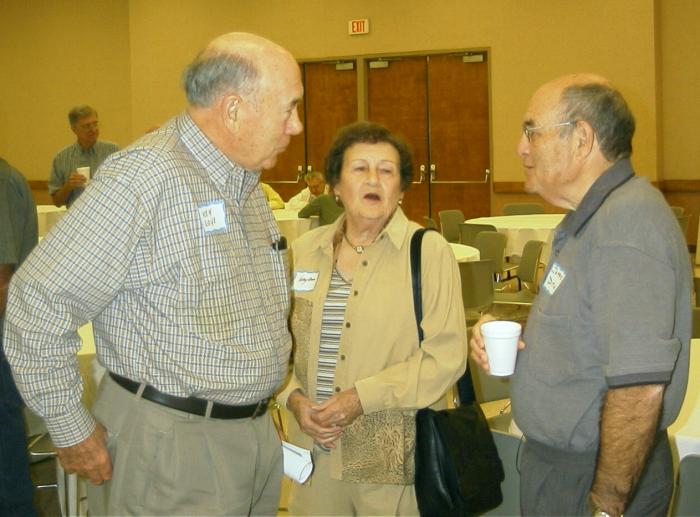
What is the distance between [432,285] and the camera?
2.62 meters

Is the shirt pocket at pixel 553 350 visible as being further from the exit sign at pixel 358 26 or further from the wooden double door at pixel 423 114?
the exit sign at pixel 358 26

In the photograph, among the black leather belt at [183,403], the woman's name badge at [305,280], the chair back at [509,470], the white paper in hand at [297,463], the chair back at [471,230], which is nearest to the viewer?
the black leather belt at [183,403]

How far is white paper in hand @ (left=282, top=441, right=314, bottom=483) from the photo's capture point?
235cm

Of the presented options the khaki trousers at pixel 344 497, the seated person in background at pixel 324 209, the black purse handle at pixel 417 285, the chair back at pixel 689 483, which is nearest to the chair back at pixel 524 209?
the seated person in background at pixel 324 209

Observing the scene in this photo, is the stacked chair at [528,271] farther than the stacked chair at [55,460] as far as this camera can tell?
Yes

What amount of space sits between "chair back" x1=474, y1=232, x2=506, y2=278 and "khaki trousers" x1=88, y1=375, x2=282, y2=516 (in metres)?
5.48

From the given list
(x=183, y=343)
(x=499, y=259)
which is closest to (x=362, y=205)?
(x=183, y=343)

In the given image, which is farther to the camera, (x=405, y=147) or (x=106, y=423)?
(x=405, y=147)

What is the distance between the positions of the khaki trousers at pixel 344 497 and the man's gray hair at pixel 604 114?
120 centimetres

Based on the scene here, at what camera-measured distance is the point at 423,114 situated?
1353 centimetres

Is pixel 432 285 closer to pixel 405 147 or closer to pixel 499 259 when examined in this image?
pixel 405 147

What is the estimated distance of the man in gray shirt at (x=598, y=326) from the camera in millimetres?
1826

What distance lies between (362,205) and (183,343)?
98 cm

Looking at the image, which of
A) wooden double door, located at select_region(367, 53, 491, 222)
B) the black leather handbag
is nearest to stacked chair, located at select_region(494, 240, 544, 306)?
the black leather handbag
